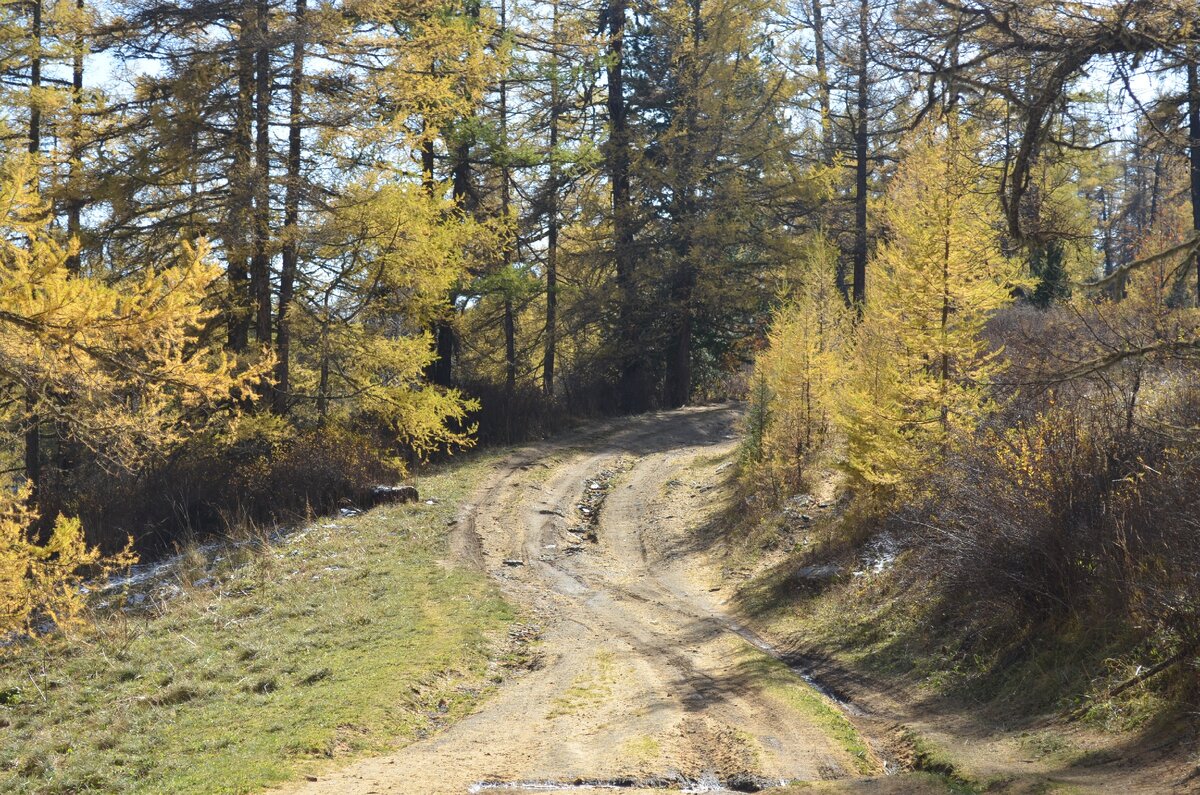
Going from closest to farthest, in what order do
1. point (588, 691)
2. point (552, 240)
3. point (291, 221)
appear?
point (588, 691), point (291, 221), point (552, 240)

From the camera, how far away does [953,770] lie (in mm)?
7500

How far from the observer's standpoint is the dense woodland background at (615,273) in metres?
8.69

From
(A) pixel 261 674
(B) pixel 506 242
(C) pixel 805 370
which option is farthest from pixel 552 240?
(A) pixel 261 674

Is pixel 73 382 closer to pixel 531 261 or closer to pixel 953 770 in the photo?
pixel 953 770

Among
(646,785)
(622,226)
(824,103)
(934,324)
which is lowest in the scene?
(646,785)

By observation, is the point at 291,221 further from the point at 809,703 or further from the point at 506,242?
the point at 809,703

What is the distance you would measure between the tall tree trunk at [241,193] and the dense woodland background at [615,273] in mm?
74

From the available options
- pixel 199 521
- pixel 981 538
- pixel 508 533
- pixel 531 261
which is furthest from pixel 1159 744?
pixel 531 261

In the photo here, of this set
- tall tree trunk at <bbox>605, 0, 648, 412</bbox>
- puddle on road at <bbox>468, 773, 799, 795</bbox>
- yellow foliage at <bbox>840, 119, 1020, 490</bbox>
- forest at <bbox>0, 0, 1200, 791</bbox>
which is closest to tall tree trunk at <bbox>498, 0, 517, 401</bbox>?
forest at <bbox>0, 0, 1200, 791</bbox>

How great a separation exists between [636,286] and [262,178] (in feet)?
50.6

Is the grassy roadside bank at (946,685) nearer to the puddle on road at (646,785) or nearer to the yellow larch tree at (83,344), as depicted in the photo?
the puddle on road at (646,785)

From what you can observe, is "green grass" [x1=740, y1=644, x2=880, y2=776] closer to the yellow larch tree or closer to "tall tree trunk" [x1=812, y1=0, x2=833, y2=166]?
the yellow larch tree

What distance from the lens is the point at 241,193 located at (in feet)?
61.0

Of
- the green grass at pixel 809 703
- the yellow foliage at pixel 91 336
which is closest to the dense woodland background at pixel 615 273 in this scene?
the yellow foliage at pixel 91 336
